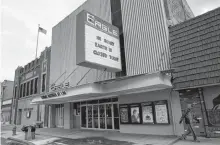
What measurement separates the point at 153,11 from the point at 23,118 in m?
24.7

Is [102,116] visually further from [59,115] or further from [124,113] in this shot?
[59,115]

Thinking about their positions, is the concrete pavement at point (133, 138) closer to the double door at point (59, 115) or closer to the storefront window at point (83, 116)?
the storefront window at point (83, 116)

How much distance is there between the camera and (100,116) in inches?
620

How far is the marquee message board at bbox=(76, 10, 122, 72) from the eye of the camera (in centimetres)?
988

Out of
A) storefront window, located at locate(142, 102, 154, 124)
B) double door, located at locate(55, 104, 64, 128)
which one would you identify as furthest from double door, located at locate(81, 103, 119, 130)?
double door, located at locate(55, 104, 64, 128)

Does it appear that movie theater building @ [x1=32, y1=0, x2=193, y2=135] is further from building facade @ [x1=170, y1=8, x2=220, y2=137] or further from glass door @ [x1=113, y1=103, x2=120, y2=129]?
building facade @ [x1=170, y1=8, x2=220, y2=137]

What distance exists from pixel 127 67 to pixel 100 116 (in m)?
5.76

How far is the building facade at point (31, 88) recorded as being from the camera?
22.5m

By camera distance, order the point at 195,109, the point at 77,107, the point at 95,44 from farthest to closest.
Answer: the point at 77,107 < the point at 95,44 < the point at 195,109

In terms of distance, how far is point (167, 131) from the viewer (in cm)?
1057

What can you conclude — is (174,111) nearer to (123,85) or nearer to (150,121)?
(150,121)

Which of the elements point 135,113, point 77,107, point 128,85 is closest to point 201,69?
point 128,85

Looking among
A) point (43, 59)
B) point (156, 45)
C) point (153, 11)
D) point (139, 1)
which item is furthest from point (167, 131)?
point (43, 59)

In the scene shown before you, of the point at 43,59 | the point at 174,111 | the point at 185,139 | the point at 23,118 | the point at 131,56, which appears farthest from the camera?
the point at 23,118
